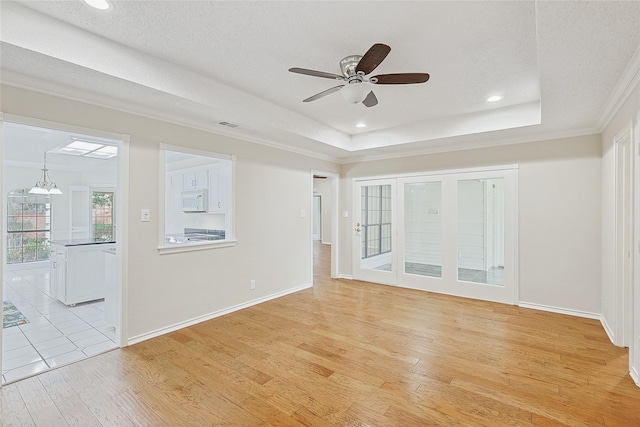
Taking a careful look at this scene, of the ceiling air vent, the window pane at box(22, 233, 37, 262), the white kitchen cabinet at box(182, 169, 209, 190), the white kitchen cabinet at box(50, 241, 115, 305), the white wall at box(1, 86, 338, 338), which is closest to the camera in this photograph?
the white wall at box(1, 86, 338, 338)

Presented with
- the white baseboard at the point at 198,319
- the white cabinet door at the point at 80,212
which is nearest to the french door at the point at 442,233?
the white baseboard at the point at 198,319

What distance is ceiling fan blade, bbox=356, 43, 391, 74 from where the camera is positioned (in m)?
1.96

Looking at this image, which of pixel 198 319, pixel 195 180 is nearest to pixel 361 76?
pixel 198 319

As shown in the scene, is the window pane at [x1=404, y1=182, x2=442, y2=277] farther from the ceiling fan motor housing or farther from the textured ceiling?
the ceiling fan motor housing

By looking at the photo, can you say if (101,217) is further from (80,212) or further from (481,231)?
(481,231)

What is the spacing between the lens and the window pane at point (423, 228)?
16.6ft

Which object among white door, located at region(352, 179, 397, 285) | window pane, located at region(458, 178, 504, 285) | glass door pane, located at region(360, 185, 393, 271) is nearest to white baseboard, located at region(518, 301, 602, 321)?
window pane, located at region(458, 178, 504, 285)

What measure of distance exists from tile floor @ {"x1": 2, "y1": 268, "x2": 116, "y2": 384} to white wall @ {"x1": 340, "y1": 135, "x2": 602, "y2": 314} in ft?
17.2

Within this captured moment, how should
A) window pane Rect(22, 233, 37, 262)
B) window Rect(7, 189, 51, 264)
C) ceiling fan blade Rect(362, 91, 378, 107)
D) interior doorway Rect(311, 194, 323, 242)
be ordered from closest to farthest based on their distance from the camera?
ceiling fan blade Rect(362, 91, 378, 107) → window Rect(7, 189, 51, 264) → window pane Rect(22, 233, 37, 262) → interior doorway Rect(311, 194, 323, 242)

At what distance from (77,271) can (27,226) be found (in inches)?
196

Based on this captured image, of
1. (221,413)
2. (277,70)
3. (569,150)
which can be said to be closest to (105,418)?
(221,413)

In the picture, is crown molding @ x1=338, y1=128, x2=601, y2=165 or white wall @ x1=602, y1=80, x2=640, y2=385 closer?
white wall @ x1=602, y1=80, x2=640, y2=385

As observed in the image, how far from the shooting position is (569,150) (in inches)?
156

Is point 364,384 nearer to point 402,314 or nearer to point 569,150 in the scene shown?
point 402,314
